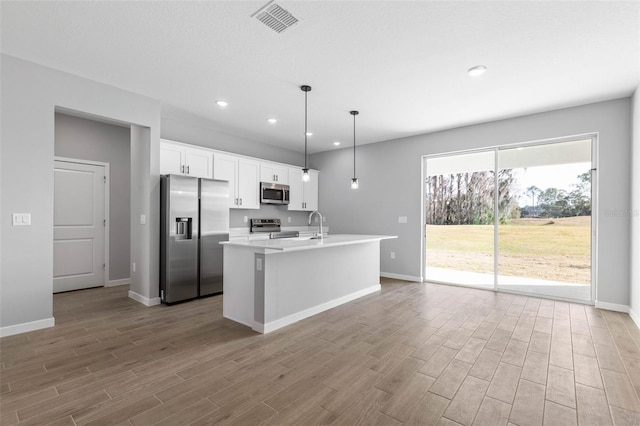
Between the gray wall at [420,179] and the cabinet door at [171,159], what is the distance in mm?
3324

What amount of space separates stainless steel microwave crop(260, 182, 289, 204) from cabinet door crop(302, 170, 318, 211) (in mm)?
651

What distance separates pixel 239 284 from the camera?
335cm

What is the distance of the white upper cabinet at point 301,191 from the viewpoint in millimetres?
6486

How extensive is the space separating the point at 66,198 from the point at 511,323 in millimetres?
6342

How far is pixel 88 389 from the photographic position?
6.71 feet

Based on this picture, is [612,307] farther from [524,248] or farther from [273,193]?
[273,193]

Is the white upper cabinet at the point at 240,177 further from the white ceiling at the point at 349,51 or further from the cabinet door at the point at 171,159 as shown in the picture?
the white ceiling at the point at 349,51

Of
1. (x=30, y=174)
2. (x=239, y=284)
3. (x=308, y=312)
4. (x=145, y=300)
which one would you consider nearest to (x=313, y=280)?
(x=308, y=312)

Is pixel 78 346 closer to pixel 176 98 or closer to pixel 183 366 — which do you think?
pixel 183 366

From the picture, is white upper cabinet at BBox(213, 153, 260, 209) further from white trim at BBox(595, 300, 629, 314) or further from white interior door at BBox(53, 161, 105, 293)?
white trim at BBox(595, 300, 629, 314)

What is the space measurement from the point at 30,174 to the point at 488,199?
6.00m

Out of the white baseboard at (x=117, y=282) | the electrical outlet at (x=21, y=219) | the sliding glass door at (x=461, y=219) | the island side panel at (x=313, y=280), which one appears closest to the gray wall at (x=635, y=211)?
the sliding glass door at (x=461, y=219)

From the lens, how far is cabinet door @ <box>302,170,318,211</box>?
6840 millimetres

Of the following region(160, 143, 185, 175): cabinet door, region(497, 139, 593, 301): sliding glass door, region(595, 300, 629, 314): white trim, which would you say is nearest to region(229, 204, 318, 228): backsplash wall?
region(160, 143, 185, 175): cabinet door
